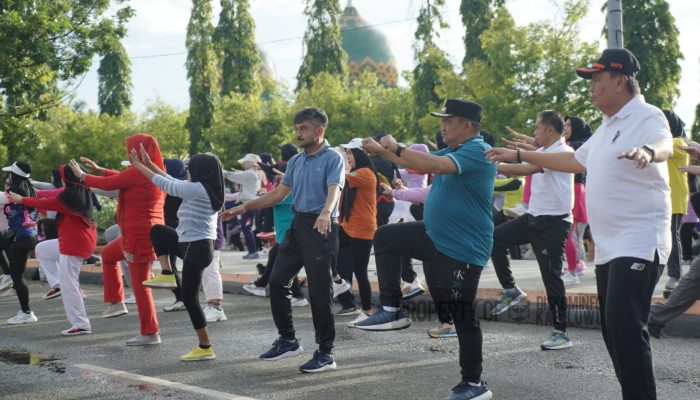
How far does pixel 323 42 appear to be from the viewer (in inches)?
2336

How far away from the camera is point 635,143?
181 inches

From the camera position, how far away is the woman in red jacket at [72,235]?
905 cm

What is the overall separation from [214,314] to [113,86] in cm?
6315

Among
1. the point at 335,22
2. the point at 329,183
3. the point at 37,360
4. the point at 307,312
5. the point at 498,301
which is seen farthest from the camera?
the point at 335,22

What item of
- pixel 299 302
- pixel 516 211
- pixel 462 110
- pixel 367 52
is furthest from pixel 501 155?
pixel 367 52

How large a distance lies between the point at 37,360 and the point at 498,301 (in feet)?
14.0

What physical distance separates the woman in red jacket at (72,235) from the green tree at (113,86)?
62597 millimetres

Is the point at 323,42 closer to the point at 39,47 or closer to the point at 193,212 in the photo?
the point at 39,47

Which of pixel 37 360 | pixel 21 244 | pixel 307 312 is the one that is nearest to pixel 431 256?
pixel 37 360

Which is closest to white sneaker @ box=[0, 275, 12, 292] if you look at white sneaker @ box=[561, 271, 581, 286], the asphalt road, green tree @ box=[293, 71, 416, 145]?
the asphalt road

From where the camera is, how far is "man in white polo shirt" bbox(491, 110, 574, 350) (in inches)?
292

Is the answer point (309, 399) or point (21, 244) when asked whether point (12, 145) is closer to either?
point (21, 244)

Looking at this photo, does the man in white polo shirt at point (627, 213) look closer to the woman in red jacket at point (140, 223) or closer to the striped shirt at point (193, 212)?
the striped shirt at point (193, 212)

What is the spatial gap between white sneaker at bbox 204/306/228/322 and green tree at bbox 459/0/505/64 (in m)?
38.8
